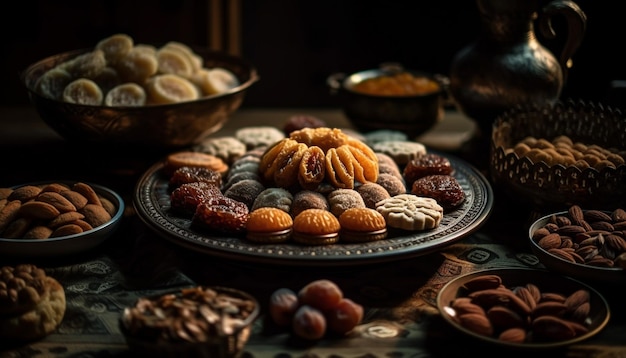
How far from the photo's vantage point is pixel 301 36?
324 cm

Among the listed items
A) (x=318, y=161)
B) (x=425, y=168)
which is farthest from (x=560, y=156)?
(x=318, y=161)

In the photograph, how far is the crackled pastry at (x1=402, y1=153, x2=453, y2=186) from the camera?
5.80 ft

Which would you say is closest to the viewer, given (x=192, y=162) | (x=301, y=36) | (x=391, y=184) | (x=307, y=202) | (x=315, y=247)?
(x=315, y=247)

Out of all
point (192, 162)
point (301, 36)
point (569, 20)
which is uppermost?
point (569, 20)

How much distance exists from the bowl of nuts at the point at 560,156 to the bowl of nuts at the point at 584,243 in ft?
0.20

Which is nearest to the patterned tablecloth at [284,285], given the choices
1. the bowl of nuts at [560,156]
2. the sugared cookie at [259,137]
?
the bowl of nuts at [560,156]

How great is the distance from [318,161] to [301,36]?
5.61 ft

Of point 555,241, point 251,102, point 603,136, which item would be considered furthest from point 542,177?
point 251,102

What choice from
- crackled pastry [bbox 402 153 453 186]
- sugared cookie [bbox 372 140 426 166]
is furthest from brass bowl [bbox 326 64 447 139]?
crackled pastry [bbox 402 153 453 186]

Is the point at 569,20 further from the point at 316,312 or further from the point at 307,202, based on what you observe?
the point at 316,312

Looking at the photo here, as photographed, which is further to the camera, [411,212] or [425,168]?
[425,168]

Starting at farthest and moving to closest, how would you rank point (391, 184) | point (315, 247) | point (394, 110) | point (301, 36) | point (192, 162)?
1. point (301, 36)
2. point (394, 110)
3. point (192, 162)
4. point (391, 184)
5. point (315, 247)

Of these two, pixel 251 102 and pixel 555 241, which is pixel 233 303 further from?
pixel 251 102

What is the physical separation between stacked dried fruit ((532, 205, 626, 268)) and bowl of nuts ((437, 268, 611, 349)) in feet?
0.23
